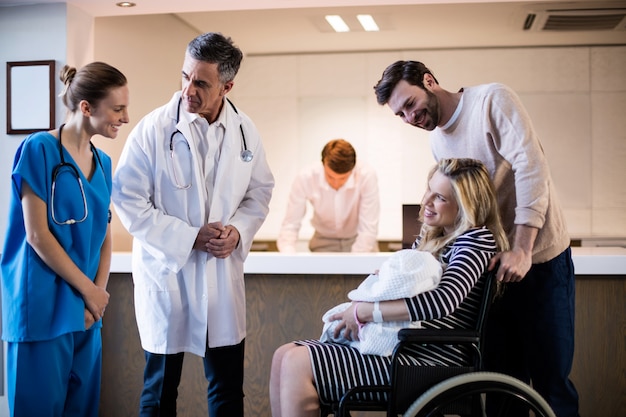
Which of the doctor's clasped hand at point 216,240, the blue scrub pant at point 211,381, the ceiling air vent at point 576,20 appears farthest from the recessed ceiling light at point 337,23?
the blue scrub pant at point 211,381

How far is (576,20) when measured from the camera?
5.04 metres

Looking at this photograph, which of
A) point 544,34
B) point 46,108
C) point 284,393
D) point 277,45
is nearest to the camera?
point 284,393

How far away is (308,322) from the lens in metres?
3.32

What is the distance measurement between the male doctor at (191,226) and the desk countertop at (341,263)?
0.86 meters

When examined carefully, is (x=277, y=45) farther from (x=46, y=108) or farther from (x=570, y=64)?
(x=46, y=108)

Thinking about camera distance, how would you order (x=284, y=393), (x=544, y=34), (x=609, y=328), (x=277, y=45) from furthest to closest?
(x=277, y=45)
(x=544, y=34)
(x=609, y=328)
(x=284, y=393)

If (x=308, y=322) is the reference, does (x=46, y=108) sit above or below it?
above

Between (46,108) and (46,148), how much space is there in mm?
1733

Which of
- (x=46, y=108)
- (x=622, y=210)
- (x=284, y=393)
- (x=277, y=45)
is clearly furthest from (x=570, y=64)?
(x=284, y=393)

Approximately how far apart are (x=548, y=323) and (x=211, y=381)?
108 cm

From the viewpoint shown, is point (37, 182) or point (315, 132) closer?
point (37, 182)

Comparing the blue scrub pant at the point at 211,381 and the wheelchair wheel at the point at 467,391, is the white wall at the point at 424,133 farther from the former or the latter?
the wheelchair wheel at the point at 467,391

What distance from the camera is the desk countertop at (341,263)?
3.15 metres

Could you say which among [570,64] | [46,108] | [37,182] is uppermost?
[570,64]
